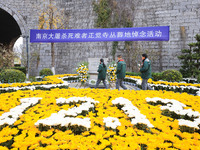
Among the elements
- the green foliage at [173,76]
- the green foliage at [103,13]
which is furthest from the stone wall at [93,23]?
the green foliage at [173,76]

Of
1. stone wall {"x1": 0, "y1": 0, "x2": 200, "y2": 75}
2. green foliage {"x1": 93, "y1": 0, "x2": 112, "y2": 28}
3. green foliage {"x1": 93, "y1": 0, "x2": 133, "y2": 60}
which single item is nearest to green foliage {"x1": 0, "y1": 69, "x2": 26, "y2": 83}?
stone wall {"x1": 0, "y1": 0, "x2": 200, "y2": 75}

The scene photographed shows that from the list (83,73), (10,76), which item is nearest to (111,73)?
(83,73)

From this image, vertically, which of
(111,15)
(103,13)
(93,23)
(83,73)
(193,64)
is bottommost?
(83,73)

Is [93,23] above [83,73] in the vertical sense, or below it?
above

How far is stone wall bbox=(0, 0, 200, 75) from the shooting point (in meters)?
11.9

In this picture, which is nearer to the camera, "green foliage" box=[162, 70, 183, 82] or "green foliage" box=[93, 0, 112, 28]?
"green foliage" box=[162, 70, 183, 82]

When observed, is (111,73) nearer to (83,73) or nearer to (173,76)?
(83,73)

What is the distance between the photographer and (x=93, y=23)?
1441 cm

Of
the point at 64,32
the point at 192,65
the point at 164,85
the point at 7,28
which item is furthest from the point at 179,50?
the point at 7,28

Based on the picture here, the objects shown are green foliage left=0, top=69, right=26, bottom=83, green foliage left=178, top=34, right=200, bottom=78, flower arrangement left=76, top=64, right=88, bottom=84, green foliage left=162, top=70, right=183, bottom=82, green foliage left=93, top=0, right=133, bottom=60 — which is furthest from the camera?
green foliage left=93, top=0, right=133, bottom=60

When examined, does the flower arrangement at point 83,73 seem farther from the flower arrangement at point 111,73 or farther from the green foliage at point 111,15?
the green foliage at point 111,15

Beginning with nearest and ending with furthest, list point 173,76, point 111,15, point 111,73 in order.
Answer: point 173,76, point 111,73, point 111,15

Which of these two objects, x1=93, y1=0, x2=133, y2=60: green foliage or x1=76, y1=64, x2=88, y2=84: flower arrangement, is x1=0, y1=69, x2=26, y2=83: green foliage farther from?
x1=93, y1=0, x2=133, y2=60: green foliage

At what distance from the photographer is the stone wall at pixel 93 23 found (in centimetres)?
1188
